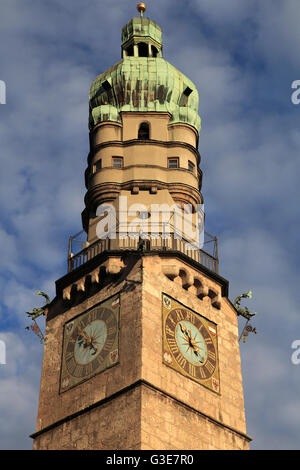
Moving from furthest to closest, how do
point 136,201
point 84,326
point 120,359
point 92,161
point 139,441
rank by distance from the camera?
point 92,161
point 136,201
point 84,326
point 120,359
point 139,441

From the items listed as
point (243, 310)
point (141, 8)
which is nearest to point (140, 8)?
point (141, 8)

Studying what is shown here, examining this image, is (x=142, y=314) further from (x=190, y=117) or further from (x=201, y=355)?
(x=190, y=117)

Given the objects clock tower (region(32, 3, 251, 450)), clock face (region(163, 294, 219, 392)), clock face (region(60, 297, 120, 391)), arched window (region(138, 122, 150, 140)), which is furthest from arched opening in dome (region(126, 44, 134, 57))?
clock face (region(163, 294, 219, 392))

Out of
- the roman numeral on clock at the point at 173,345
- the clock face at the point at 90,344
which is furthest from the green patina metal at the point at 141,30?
the roman numeral on clock at the point at 173,345

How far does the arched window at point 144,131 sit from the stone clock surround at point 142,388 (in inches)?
298

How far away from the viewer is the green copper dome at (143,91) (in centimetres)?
4147

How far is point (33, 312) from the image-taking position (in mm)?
37031

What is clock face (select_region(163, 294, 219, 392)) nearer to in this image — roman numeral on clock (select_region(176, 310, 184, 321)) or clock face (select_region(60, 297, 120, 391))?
roman numeral on clock (select_region(176, 310, 184, 321))

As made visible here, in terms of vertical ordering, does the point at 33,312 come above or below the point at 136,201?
below

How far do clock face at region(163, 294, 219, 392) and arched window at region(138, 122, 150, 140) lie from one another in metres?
9.05

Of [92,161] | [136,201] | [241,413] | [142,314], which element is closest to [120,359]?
[142,314]

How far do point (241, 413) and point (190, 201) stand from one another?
30.0 feet

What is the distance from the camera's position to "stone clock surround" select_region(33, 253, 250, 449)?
31.2m

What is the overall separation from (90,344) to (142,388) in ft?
12.4
